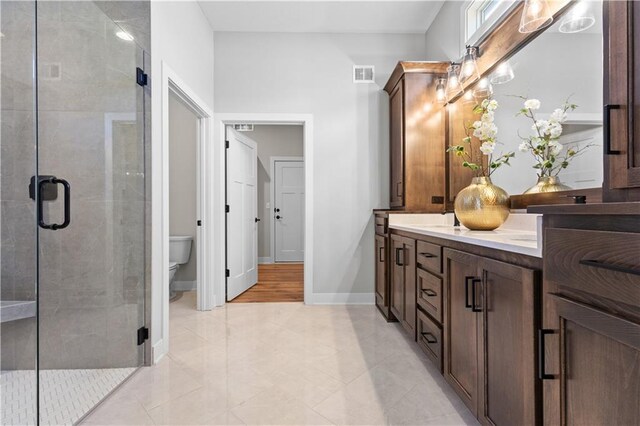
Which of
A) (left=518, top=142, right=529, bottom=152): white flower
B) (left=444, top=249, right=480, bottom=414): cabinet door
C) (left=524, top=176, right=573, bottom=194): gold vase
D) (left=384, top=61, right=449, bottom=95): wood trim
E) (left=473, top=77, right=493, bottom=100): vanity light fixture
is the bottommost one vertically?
(left=444, top=249, right=480, bottom=414): cabinet door

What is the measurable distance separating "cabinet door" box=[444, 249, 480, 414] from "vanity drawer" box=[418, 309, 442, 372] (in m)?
0.08

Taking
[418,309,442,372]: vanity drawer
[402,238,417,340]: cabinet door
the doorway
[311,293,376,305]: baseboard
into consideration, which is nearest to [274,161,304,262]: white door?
the doorway

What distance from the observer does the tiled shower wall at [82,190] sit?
66.9 inches

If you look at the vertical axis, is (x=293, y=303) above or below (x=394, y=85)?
below

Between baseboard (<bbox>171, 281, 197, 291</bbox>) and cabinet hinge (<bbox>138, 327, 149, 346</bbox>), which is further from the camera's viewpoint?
baseboard (<bbox>171, 281, 197, 291</bbox>)

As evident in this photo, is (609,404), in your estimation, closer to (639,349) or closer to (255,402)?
(639,349)

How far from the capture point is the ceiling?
293cm

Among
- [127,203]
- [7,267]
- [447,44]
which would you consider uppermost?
[447,44]

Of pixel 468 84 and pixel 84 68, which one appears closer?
pixel 84 68

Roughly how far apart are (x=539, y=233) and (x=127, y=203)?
2159 mm

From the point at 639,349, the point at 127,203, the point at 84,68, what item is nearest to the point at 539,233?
the point at 639,349

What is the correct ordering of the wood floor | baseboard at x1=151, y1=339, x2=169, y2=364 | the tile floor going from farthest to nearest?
the wood floor
baseboard at x1=151, y1=339, x2=169, y2=364
the tile floor

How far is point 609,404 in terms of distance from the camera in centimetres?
73

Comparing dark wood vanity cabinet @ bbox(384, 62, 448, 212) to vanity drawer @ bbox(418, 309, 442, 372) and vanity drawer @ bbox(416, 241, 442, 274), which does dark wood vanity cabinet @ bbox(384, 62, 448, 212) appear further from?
vanity drawer @ bbox(418, 309, 442, 372)
